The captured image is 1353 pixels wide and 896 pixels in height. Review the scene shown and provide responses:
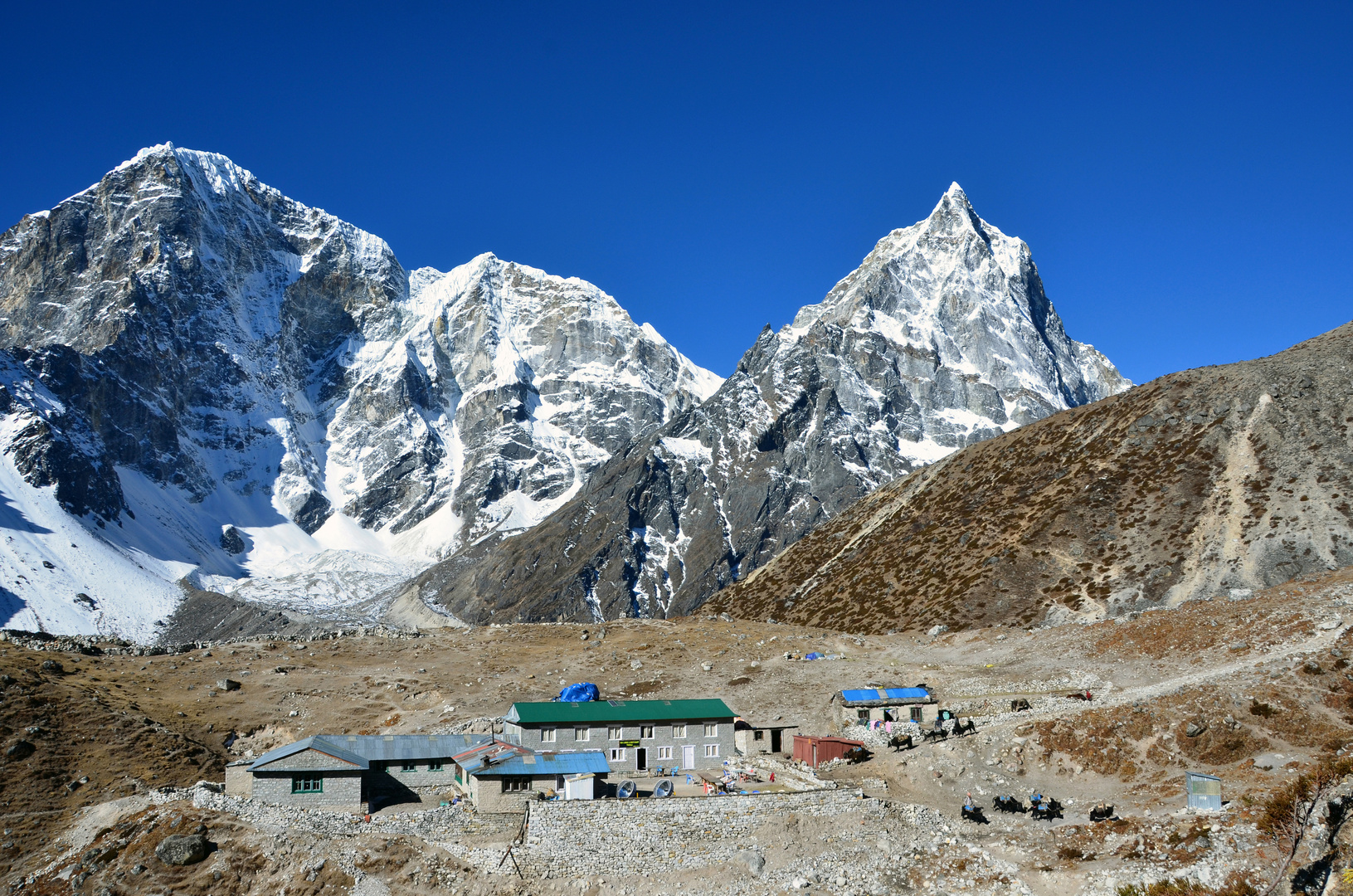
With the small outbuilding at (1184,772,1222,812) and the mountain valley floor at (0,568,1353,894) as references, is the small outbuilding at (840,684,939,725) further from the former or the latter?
the small outbuilding at (1184,772,1222,812)

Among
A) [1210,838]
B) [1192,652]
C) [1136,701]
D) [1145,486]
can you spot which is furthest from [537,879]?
[1145,486]

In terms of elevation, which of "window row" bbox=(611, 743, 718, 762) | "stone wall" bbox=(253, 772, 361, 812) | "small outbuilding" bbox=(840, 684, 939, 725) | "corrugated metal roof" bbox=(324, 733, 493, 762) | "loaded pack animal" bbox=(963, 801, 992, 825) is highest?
"small outbuilding" bbox=(840, 684, 939, 725)

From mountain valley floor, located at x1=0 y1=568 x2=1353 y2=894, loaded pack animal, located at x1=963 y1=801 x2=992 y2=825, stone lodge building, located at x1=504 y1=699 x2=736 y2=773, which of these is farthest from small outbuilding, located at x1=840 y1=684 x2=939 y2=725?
loaded pack animal, located at x1=963 y1=801 x2=992 y2=825

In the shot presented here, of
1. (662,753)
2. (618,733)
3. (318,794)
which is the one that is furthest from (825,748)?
(318,794)

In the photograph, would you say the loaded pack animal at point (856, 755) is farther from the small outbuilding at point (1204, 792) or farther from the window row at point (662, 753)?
the small outbuilding at point (1204, 792)

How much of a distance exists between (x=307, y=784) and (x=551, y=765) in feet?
37.9

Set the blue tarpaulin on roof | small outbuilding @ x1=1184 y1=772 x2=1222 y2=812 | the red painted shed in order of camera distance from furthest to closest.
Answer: the blue tarpaulin on roof, the red painted shed, small outbuilding @ x1=1184 y1=772 x2=1222 y2=812

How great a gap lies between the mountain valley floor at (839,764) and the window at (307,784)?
4.87 feet

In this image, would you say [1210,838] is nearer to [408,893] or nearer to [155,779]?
[408,893]

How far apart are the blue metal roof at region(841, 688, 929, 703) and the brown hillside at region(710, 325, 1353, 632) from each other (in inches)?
1182

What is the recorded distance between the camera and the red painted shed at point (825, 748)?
5341cm

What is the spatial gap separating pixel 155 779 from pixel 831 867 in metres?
39.1

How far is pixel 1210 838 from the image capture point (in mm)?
34406

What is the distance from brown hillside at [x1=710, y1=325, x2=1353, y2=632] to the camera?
84312mm
